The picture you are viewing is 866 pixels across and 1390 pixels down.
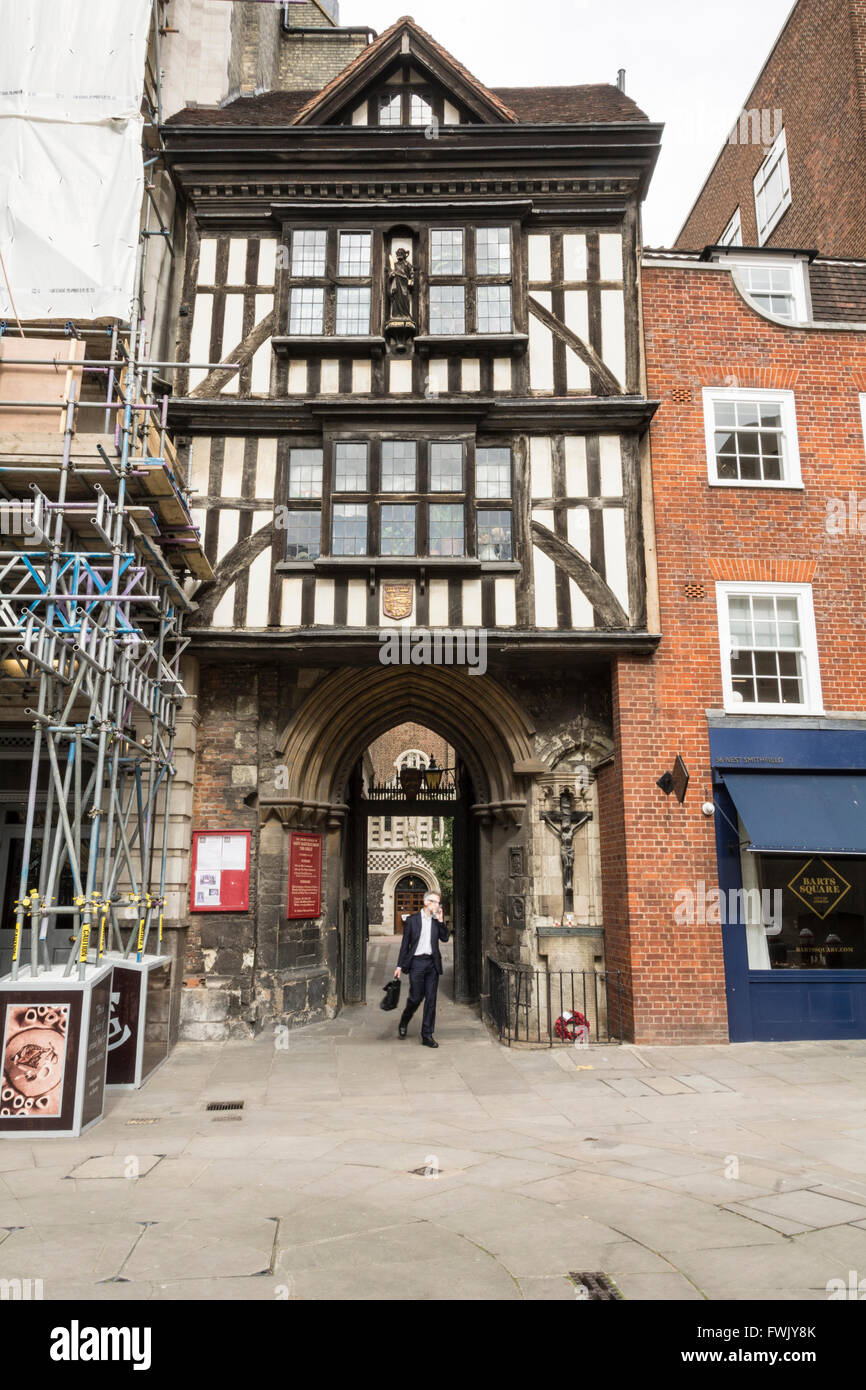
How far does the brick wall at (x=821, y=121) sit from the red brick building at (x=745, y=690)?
15.2 feet

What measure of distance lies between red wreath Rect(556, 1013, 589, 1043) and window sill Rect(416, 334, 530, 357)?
8.63 m

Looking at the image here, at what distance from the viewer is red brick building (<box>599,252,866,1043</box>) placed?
36.4 ft

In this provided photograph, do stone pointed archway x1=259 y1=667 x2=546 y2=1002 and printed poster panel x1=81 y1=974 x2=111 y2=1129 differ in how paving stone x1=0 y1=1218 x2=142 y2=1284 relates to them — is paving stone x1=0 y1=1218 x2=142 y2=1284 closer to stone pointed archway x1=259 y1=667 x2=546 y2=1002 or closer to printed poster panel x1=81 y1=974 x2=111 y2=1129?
printed poster panel x1=81 y1=974 x2=111 y2=1129

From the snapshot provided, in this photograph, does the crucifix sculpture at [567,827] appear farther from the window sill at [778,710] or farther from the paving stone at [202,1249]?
the paving stone at [202,1249]

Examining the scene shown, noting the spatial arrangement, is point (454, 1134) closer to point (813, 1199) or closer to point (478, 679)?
point (813, 1199)

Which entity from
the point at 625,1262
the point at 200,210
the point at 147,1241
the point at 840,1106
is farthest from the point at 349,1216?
the point at 200,210

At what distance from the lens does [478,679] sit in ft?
41.4

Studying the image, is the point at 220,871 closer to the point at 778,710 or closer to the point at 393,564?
the point at 393,564

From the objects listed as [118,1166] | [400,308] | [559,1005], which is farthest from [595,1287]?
[400,308]

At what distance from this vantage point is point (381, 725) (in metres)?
14.2

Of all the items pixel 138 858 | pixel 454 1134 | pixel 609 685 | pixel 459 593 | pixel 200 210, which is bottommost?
pixel 454 1134

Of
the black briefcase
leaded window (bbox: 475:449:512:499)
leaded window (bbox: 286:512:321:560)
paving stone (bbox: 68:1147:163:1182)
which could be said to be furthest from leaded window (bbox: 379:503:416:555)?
paving stone (bbox: 68:1147:163:1182)

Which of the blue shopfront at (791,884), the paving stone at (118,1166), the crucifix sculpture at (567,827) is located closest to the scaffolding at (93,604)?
the paving stone at (118,1166)

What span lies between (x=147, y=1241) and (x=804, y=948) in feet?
29.5
